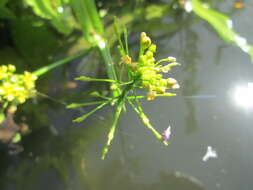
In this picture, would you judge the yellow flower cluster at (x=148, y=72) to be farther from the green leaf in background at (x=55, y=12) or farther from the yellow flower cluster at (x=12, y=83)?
the green leaf in background at (x=55, y=12)

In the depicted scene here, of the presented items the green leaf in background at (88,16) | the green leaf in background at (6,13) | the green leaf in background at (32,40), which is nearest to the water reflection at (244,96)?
the green leaf in background at (88,16)

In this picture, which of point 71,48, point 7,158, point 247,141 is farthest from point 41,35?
point 247,141

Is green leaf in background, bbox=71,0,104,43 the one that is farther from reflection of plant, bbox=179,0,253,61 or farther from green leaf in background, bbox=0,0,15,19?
reflection of plant, bbox=179,0,253,61

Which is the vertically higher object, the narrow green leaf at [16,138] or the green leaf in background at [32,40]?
the green leaf in background at [32,40]

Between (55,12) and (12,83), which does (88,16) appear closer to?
(55,12)

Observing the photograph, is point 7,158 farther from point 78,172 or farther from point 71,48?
point 71,48

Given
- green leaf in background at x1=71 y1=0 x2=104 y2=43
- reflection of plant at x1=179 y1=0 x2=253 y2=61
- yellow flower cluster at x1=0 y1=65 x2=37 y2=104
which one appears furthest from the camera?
reflection of plant at x1=179 y1=0 x2=253 y2=61

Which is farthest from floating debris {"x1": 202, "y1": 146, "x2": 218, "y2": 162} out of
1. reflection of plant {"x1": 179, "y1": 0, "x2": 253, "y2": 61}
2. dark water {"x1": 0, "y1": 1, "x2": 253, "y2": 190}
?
reflection of plant {"x1": 179, "y1": 0, "x2": 253, "y2": 61}
